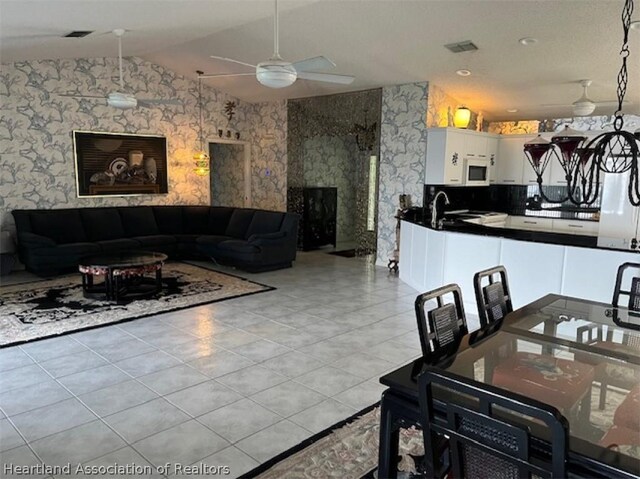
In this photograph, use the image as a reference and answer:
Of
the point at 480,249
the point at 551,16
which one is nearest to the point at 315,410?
the point at 480,249

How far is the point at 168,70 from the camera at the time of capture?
8.43 m

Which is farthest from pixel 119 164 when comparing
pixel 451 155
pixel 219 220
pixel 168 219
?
pixel 451 155

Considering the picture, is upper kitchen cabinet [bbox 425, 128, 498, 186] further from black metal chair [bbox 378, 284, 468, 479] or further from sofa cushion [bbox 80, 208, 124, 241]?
sofa cushion [bbox 80, 208, 124, 241]

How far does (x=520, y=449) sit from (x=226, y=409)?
86.8 inches

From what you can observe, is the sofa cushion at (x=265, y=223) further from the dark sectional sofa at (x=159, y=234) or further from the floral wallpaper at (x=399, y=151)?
the floral wallpaper at (x=399, y=151)

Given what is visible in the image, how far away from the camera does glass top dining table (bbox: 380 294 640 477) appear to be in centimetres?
136

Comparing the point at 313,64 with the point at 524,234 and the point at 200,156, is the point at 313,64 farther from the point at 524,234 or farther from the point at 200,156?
the point at 200,156

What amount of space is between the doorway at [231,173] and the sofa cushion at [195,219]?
1419 mm

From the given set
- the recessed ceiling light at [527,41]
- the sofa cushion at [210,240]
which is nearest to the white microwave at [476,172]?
the recessed ceiling light at [527,41]

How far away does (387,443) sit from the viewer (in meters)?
1.75

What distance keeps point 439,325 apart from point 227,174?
28.7ft

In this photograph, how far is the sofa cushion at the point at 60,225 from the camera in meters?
→ 6.86

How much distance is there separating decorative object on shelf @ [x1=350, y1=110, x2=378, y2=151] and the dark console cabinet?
56.3 inches

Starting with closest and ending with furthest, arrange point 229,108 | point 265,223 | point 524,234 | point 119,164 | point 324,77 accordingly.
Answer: point 324,77 → point 524,234 → point 265,223 → point 119,164 → point 229,108
